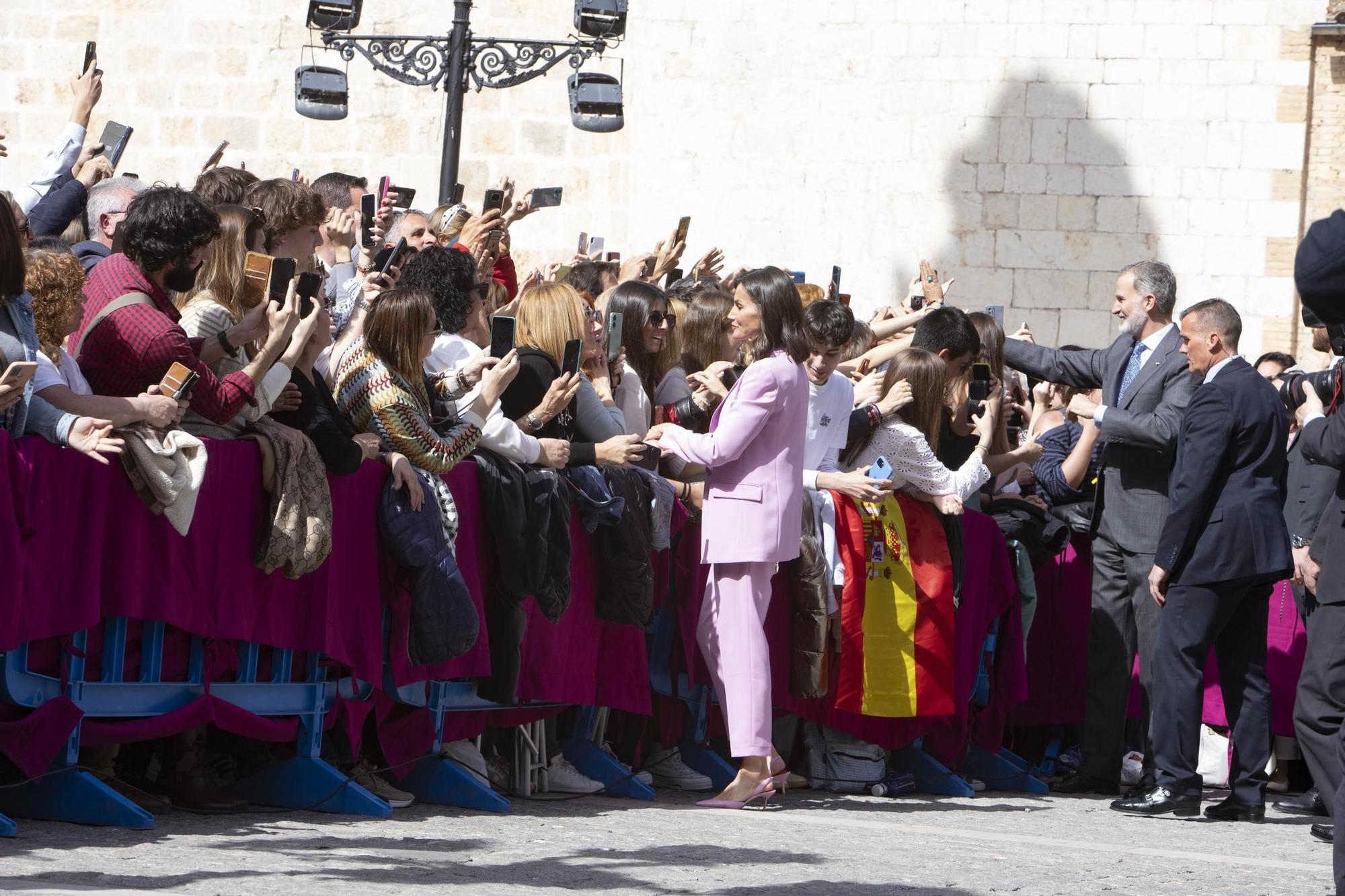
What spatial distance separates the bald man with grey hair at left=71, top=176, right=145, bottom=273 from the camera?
23.3 feet

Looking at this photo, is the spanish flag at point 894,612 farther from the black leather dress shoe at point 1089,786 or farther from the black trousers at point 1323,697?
the black trousers at point 1323,697

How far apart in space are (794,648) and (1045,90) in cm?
1046

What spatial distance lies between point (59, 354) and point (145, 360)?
0.24 meters

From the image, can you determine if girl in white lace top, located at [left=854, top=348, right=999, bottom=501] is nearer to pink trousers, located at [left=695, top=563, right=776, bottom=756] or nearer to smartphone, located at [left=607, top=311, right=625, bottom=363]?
pink trousers, located at [left=695, top=563, right=776, bottom=756]

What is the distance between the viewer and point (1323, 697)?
6.72 m

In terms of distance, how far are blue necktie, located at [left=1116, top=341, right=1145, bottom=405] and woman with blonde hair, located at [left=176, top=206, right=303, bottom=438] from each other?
414 centimetres

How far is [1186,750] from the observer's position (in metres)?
7.99

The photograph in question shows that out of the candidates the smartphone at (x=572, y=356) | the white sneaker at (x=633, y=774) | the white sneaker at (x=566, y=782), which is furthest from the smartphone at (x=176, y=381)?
the white sneaker at (x=633, y=774)

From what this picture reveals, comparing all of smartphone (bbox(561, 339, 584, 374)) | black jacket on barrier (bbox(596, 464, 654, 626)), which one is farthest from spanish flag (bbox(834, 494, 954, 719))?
smartphone (bbox(561, 339, 584, 374))

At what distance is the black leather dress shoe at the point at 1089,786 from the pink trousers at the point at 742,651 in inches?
84.3

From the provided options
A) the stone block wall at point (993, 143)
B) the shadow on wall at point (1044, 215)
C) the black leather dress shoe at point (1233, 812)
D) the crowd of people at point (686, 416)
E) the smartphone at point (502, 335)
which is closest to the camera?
the crowd of people at point (686, 416)

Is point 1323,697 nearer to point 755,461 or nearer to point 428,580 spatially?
point 755,461

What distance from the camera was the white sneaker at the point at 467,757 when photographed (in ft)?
22.6

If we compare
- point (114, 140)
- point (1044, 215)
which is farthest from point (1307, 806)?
point (1044, 215)
